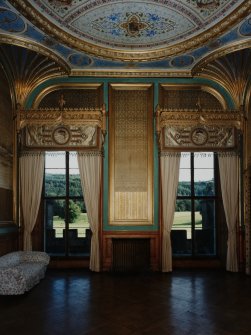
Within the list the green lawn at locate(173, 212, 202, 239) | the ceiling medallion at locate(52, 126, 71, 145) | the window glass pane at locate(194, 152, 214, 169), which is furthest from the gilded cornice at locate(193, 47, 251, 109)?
the ceiling medallion at locate(52, 126, 71, 145)

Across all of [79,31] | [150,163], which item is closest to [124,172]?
[150,163]

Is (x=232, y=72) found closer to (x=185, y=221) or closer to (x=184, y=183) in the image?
(x=184, y=183)

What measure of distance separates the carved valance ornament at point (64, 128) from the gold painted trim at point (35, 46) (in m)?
0.95

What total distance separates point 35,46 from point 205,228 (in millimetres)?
5298

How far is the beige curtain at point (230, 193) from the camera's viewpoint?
7152 mm

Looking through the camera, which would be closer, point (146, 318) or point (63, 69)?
point (146, 318)

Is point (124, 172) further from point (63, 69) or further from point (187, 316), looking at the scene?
point (187, 316)

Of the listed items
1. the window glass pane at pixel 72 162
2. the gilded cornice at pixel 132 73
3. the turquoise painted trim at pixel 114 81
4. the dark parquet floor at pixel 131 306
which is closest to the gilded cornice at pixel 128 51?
the gilded cornice at pixel 132 73

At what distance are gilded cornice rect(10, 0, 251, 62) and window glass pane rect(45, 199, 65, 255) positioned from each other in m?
3.46

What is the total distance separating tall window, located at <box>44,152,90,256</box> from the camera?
7695mm

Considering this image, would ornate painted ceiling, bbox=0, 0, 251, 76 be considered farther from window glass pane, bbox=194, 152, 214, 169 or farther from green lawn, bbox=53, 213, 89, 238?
green lawn, bbox=53, 213, 89, 238

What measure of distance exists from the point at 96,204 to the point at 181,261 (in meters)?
2.32

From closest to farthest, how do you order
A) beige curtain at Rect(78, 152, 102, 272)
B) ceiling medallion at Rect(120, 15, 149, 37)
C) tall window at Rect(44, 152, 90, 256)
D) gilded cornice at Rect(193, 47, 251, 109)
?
1. ceiling medallion at Rect(120, 15, 149, 37)
2. gilded cornice at Rect(193, 47, 251, 109)
3. beige curtain at Rect(78, 152, 102, 272)
4. tall window at Rect(44, 152, 90, 256)

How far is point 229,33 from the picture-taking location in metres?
5.78
